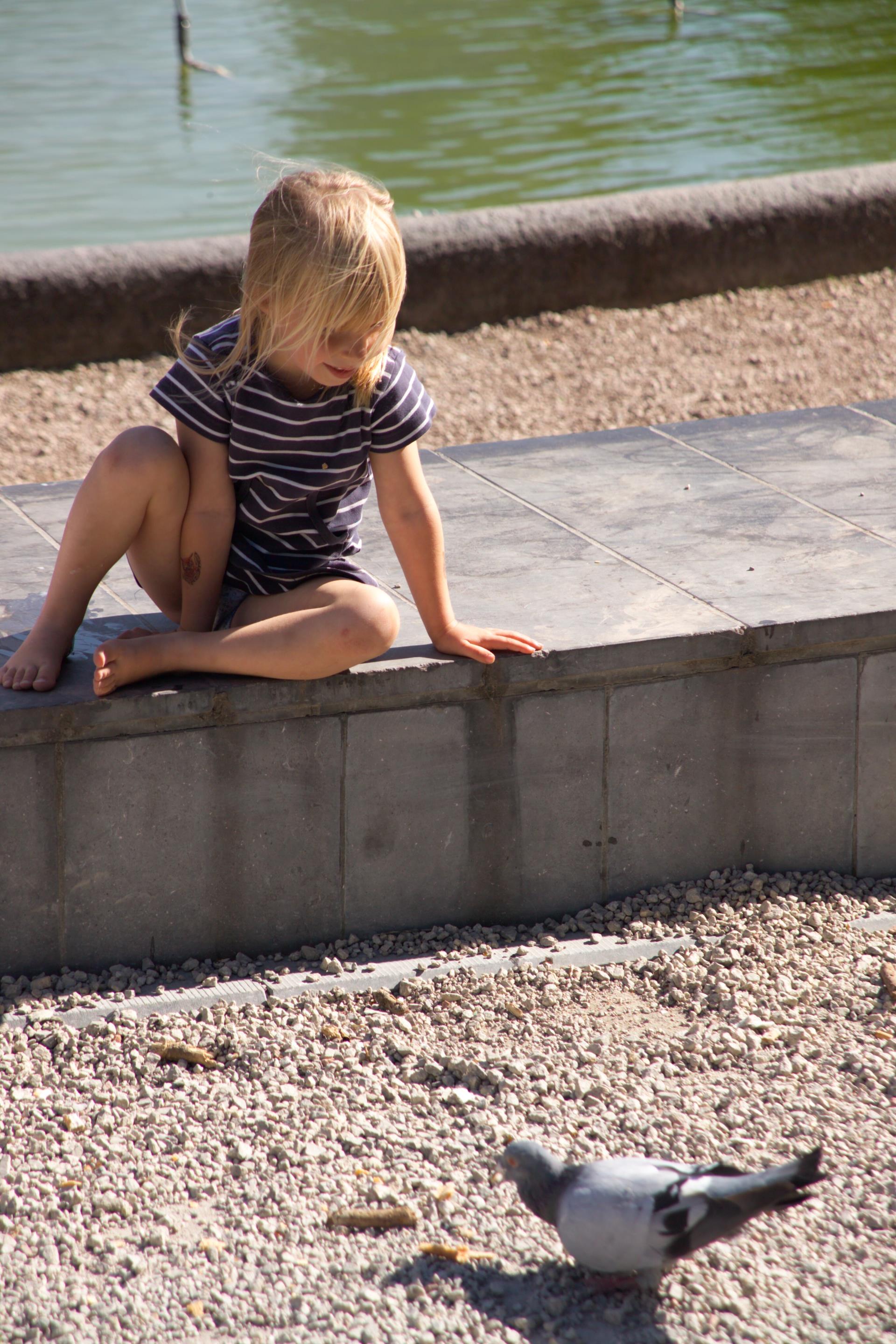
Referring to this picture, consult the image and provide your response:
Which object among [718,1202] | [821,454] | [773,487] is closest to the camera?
[718,1202]

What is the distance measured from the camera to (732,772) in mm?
3217

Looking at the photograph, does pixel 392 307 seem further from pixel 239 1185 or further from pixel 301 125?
pixel 301 125

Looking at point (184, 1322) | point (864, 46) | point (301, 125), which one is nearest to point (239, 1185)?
point (184, 1322)

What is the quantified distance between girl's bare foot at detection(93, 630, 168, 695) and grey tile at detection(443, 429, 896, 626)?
48.7 inches

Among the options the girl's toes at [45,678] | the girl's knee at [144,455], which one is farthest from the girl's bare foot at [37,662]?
the girl's knee at [144,455]

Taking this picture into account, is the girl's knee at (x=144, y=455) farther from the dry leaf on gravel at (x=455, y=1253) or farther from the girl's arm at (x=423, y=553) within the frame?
the dry leaf on gravel at (x=455, y=1253)

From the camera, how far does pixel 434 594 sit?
2.86 metres

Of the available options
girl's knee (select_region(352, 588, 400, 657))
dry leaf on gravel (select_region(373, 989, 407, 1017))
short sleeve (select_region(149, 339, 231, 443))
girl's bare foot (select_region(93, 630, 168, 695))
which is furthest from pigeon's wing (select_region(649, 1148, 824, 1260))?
short sleeve (select_region(149, 339, 231, 443))

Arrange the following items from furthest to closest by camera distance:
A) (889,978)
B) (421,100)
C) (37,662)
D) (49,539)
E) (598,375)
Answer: (421,100)
(598,375)
(49,539)
(889,978)
(37,662)

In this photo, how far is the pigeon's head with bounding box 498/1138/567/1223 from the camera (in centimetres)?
208

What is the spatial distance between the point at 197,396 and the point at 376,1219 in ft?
4.79

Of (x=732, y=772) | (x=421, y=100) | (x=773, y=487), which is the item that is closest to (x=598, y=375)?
(x=773, y=487)

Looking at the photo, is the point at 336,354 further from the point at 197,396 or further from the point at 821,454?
the point at 821,454

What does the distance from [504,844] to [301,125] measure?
394 inches
